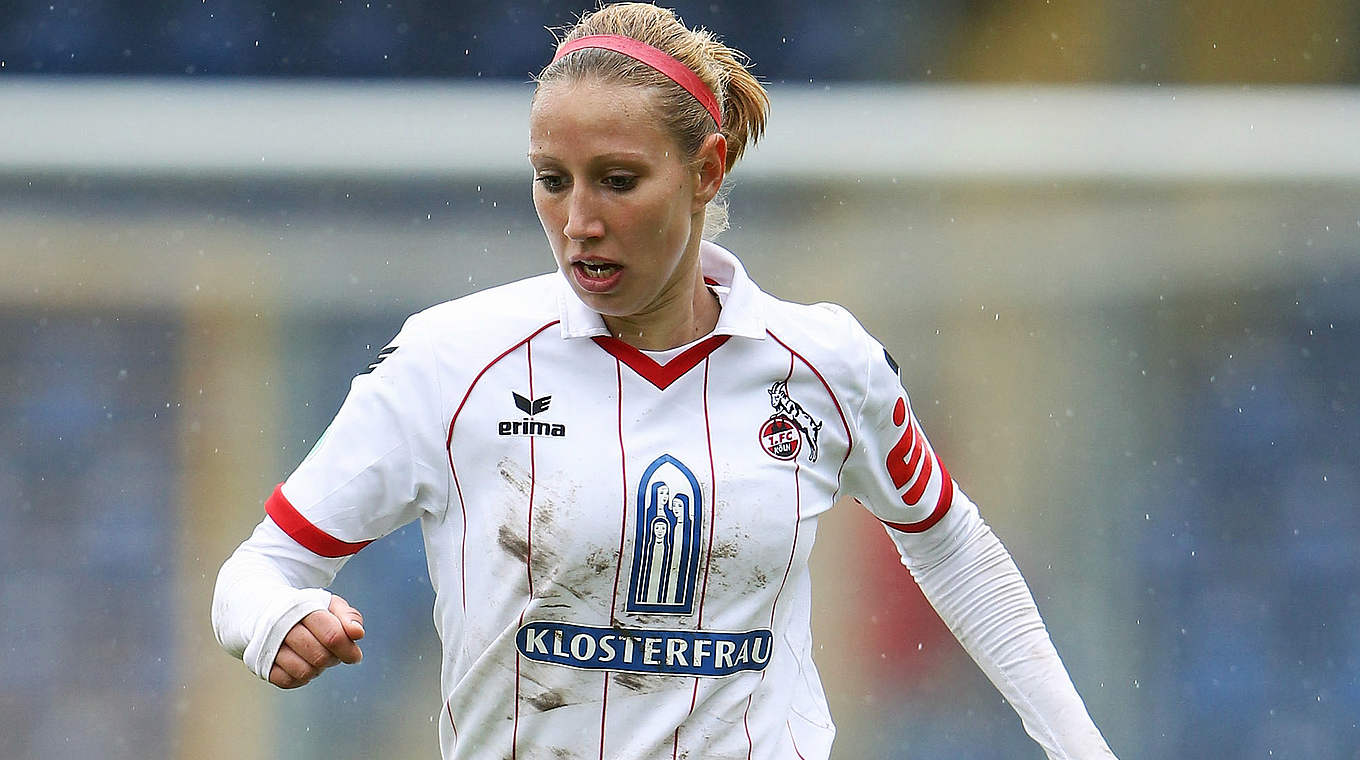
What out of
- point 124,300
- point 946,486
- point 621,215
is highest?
point 124,300

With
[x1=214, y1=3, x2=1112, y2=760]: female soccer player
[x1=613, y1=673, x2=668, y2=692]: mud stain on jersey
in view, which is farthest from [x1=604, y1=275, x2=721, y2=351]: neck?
[x1=613, y1=673, x2=668, y2=692]: mud stain on jersey

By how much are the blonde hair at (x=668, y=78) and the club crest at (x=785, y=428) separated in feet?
0.49

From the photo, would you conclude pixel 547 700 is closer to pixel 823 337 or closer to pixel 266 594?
pixel 266 594

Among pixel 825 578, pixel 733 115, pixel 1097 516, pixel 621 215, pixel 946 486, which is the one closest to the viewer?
pixel 621 215

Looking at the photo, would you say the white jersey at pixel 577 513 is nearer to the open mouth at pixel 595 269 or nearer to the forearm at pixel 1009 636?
the open mouth at pixel 595 269

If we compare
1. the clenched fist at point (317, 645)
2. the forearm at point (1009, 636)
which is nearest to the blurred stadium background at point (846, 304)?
the forearm at point (1009, 636)

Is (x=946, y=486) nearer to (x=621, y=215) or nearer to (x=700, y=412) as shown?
(x=700, y=412)

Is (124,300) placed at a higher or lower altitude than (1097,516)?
higher

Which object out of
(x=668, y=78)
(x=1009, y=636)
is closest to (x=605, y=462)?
(x=668, y=78)

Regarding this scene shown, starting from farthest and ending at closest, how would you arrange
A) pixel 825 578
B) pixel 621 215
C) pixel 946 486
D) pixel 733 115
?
pixel 825 578 → pixel 946 486 → pixel 733 115 → pixel 621 215

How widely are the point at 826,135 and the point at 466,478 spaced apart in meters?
2.00

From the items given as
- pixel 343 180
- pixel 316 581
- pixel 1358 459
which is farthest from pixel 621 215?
pixel 1358 459

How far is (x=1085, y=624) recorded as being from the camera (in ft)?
8.73

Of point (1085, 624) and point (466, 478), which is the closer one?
point (466, 478)
